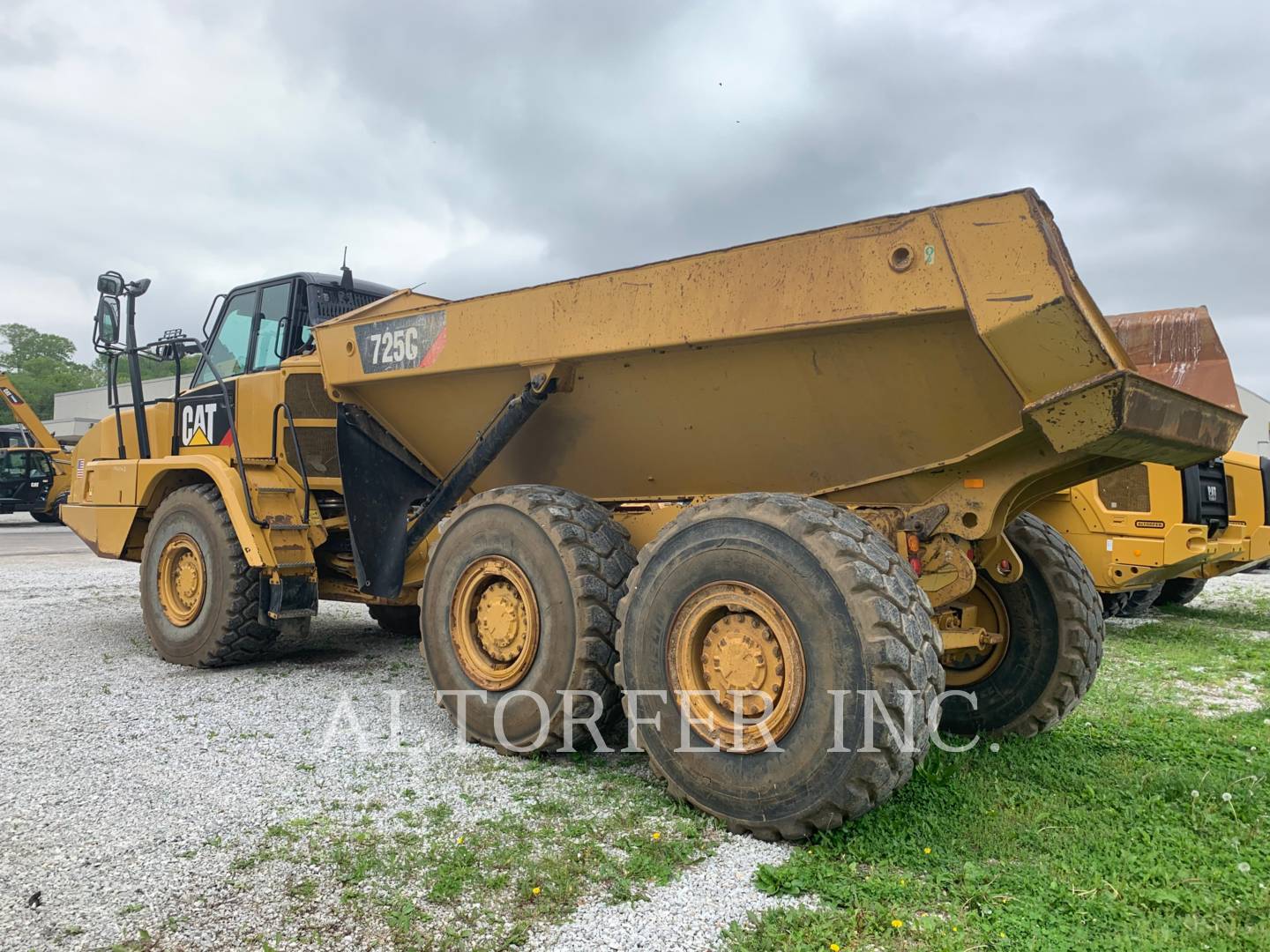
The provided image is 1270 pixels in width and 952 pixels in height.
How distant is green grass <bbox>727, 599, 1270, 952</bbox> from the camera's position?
2383 mm

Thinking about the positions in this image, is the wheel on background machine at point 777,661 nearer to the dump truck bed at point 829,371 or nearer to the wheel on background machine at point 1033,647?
the dump truck bed at point 829,371

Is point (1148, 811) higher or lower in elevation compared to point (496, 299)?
lower

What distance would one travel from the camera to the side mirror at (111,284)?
5684 millimetres

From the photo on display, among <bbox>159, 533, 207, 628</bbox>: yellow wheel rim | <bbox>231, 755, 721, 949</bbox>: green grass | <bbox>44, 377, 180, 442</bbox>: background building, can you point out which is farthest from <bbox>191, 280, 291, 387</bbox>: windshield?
<bbox>44, 377, 180, 442</bbox>: background building

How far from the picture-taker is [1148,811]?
10.4 ft

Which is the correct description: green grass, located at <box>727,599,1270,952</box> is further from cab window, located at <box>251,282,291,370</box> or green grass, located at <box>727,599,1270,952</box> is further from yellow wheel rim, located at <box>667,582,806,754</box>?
cab window, located at <box>251,282,291,370</box>

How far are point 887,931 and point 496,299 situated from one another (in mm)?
2995

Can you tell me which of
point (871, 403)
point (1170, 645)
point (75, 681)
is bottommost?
point (1170, 645)

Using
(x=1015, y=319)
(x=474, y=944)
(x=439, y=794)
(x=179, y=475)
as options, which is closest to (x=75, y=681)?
(x=179, y=475)

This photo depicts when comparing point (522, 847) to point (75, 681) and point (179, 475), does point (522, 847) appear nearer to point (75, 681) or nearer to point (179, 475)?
point (75, 681)

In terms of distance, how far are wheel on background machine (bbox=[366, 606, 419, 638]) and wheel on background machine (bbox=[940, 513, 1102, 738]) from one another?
430cm

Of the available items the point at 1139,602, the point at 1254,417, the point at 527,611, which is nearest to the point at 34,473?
the point at 527,611

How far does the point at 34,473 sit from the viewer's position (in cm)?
2169

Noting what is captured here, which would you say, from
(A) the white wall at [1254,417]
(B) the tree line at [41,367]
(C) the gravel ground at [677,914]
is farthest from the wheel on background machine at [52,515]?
(B) the tree line at [41,367]
